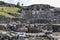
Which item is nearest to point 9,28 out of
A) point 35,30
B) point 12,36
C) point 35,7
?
point 35,30

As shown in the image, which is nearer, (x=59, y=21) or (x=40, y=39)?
(x=40, y=39)

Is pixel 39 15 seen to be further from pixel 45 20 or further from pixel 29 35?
pixel 29 35

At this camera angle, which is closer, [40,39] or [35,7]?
[40,39]

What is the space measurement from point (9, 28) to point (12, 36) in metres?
8.52

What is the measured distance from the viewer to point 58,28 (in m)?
19.3

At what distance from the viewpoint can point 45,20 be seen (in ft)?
76.2

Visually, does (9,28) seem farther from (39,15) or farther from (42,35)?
(39,15)

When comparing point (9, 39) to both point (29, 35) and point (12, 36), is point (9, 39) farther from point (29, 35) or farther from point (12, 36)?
point (29, 35)

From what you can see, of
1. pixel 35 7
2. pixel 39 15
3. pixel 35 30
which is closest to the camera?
pixel 35 30

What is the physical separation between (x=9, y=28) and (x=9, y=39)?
8.54m

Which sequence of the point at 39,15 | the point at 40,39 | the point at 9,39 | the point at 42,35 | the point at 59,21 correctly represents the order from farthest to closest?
the point at 39,15 → the point at 59,21 → the point at 42,35 → the point at 40,39 → the point at 9,39

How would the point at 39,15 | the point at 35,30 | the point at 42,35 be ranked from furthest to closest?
the point at 39,15
the point at 35,30
the point at 42,35

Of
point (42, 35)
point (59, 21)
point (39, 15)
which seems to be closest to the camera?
point (42, 35)

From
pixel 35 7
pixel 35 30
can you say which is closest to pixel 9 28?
pixel 35 30
